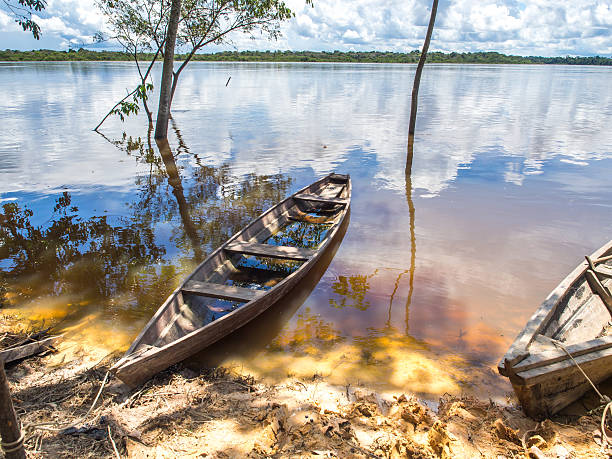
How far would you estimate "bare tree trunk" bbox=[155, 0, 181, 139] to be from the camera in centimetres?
1531

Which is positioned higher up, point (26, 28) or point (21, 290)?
point (26, 28)

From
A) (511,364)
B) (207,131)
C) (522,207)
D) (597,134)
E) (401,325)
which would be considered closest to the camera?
(511,364)

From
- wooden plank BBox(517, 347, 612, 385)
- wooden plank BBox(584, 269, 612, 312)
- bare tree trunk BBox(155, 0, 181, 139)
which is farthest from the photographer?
bare tree trunk BBox(155, 0, 181, 139)

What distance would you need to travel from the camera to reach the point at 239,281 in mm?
6820

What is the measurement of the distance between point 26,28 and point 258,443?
25.7ft

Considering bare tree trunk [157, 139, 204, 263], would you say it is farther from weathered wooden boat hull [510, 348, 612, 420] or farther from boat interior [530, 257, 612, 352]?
boat interior [530, 257, 612, 352]

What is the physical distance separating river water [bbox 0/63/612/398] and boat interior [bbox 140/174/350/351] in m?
0.50

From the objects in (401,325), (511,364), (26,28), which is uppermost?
(26,28)

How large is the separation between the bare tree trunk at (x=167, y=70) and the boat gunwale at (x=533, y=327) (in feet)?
51.9

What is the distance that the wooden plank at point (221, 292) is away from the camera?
5555 mm

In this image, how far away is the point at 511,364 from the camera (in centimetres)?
370

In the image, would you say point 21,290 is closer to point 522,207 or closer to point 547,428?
point 547,428

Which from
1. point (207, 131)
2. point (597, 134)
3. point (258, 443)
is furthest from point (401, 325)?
point (597, 134)

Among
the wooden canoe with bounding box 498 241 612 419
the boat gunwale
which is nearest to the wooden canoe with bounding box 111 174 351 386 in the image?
the boat gunwale
